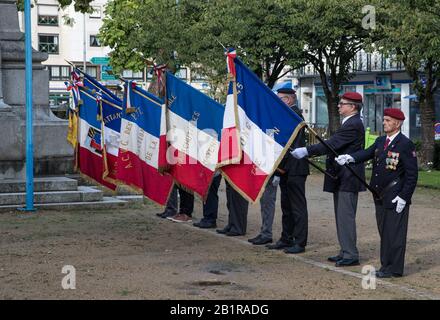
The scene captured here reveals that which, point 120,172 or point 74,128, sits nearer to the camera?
point 120,172

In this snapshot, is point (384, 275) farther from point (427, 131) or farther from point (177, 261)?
point (427, 131)

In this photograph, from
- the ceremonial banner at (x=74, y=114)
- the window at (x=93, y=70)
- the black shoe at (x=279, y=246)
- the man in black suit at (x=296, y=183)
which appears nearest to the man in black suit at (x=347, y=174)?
the man in black suit at (x=296, y=183)

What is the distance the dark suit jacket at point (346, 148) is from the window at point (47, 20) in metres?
66.0

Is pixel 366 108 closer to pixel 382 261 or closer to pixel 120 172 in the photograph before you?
pixel 120 172

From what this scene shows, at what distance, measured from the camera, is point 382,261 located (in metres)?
9.80

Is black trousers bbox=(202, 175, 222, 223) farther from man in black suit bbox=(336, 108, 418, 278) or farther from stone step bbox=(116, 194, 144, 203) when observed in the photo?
man in black suit bbox=(336, 108, 418, 278)

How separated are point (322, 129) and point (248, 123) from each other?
1121 inches

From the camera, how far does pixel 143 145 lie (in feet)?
45.1

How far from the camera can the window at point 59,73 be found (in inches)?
2965

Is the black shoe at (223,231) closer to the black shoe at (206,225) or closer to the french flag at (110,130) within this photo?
the black shoe at (206,225)

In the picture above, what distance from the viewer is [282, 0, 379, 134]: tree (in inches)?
1264
